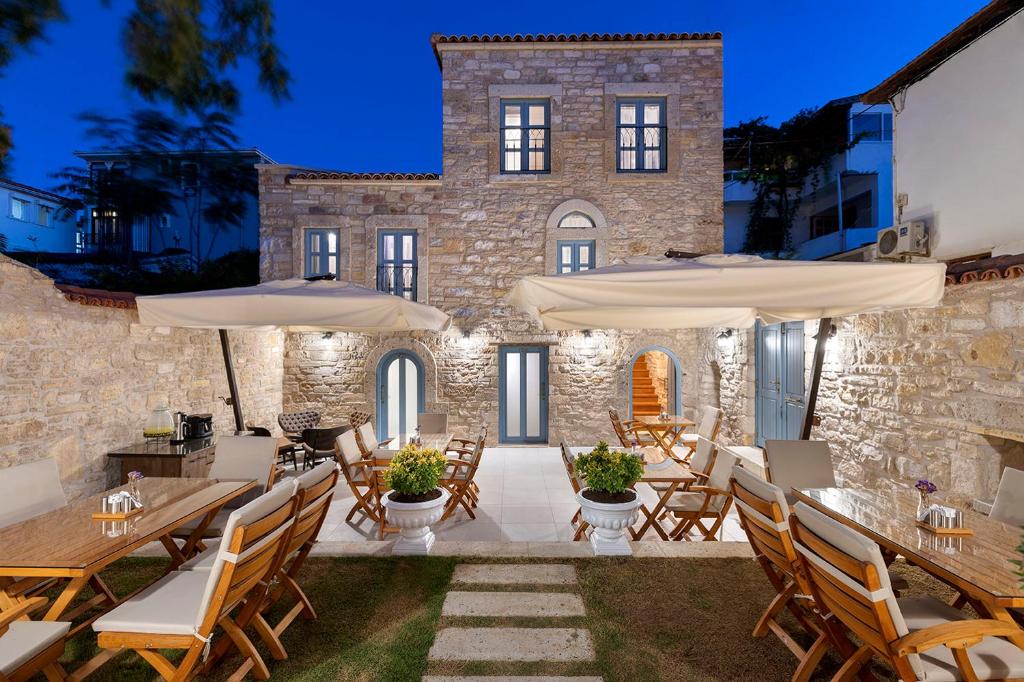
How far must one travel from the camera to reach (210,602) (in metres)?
2.33

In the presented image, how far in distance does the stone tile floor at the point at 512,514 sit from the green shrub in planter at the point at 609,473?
2.88ft

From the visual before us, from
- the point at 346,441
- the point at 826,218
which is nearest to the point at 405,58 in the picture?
the point at 826,218

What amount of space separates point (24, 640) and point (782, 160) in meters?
16.3

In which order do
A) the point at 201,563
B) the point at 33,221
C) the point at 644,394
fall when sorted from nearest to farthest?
1. the point at 201,563
2. the point at 644,394
3. the point at 33,221

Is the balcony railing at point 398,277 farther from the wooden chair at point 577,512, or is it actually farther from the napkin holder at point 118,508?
the napkin holder at point 118,508

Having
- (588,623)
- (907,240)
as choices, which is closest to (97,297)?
(588,623)

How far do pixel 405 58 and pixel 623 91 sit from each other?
83.9 metres

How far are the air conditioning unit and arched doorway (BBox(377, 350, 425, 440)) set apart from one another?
775cm

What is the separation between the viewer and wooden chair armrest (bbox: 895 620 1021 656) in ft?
A: 6.63

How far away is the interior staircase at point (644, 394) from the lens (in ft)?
44.4

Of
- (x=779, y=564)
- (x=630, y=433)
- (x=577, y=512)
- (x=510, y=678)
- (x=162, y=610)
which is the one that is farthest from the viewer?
(x=630, y=433)

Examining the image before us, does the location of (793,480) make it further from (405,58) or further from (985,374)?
(405,58)

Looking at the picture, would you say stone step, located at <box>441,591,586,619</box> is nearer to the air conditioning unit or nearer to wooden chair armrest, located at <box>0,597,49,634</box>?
wooden chair armrest, located at <box>0,597,49,634</box>

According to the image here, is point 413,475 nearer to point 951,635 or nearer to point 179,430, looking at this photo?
point 951,635
